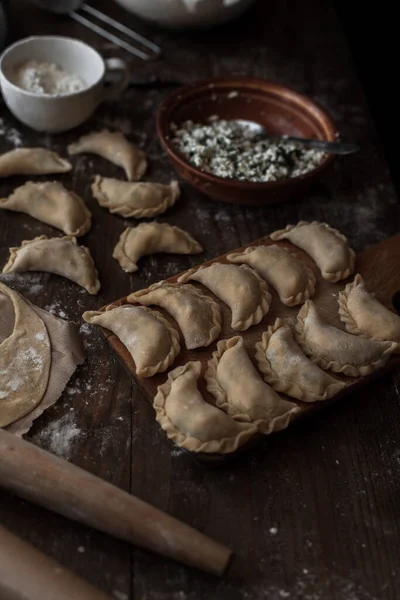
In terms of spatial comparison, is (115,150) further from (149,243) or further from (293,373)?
(293,373)

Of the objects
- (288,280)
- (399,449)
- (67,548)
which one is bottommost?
(67,548)

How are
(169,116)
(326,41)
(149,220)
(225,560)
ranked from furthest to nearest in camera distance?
(326,41) → (169,116) → (149,220) → (225,560)

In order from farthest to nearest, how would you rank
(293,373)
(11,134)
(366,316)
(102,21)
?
(102,21) → (11,134) → (366,316) → (293,373)

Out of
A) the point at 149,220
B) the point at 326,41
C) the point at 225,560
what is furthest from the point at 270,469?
the point at 326,41

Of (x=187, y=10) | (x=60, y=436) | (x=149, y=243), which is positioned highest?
(x=187, y=10)

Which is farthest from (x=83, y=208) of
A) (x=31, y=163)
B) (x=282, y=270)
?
(x=282, y=270)

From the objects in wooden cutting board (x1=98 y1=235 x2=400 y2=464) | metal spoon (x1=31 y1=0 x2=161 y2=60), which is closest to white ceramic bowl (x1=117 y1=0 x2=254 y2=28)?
metal spoon (x1=31 y1=0 x2=161 y2=60)

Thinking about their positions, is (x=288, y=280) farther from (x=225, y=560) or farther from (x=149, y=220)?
(x=225, y=560)
